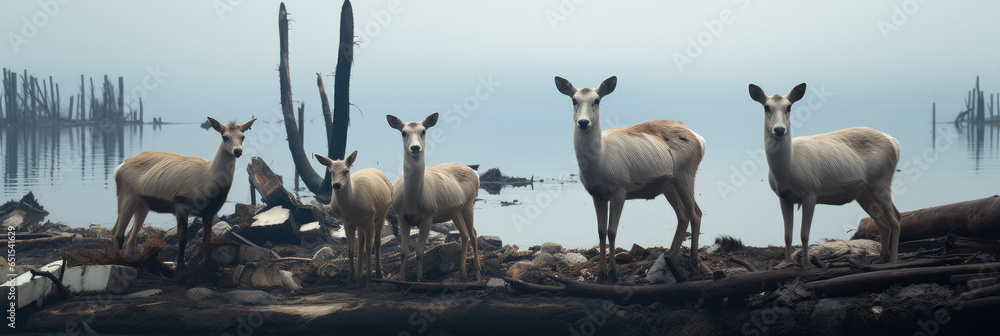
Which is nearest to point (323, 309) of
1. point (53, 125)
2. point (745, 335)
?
point (745, 335)

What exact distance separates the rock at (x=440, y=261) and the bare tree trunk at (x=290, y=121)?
9.80 metres

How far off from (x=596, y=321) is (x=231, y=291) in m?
4.29

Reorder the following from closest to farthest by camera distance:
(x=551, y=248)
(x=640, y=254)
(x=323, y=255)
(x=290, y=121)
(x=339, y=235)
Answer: (x=640, y=254)
(x=323, y=255)
(x=551, y=248)
(x=339, y=235)
(x=290, y=121)

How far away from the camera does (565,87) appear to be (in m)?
8.77

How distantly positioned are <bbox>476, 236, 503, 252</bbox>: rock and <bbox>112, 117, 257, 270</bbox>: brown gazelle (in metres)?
4.55

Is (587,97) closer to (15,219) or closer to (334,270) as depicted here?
(334,270)

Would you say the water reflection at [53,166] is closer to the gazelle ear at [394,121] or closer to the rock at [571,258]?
the gazelle ear at [394,121]

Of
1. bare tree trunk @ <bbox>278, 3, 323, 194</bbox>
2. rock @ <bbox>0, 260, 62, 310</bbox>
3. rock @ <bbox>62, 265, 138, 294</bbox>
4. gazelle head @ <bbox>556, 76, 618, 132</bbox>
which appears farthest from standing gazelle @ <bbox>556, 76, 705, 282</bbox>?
bare tree trunk @ <bbox>278, 3, 323, 194</bbox>

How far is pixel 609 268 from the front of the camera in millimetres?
8750

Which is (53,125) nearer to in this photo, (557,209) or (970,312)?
(557,209)

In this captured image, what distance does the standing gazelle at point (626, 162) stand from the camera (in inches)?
336

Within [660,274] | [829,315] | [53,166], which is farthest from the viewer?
[53,166]

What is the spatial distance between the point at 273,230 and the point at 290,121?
8.10m

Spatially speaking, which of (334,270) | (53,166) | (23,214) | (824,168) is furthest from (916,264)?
(53,166)
